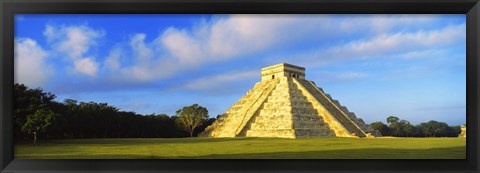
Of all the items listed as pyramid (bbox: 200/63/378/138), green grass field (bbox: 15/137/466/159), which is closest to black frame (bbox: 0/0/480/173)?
green grass field (bbox: 15/137/466/159)

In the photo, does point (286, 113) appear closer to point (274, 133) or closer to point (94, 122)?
point (274, 133)

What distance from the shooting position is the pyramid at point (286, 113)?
19667mm

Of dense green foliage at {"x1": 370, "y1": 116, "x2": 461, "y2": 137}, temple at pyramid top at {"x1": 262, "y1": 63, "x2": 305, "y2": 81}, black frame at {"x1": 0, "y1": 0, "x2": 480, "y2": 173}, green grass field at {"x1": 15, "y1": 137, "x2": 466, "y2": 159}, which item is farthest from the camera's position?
temple at pyramid top at {"x1": 262, "y1": 63, "x2": 305, "y2": 81}

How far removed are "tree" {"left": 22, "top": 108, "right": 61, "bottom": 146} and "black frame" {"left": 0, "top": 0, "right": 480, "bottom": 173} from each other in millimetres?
2425

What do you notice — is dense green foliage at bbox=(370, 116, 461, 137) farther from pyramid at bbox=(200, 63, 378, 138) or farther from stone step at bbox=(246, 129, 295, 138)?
stone step at bbox=(246, 129, 295, 138)

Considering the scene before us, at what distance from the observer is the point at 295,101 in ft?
73.7

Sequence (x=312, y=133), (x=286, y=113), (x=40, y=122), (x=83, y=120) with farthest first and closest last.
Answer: (x=286, y=113) < (x=312, y=133) < (x=83, y=120) < (x=40, y=122)

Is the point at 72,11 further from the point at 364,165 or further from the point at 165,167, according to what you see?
the point at 364,165

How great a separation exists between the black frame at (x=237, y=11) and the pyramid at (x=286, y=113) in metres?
12.5

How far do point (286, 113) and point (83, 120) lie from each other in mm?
10773

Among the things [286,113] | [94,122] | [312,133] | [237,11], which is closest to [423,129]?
[312,133]

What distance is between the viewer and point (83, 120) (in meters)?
12.7

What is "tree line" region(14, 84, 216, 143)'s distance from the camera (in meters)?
7.34

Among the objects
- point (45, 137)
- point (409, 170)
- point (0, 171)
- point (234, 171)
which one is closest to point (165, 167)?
point (234, 171)
